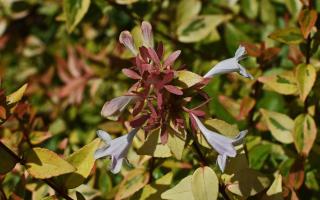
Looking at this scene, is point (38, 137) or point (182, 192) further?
point (38, 137)

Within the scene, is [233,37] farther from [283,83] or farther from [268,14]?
[283,83]

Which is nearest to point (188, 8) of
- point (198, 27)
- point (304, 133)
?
point (198, 27)

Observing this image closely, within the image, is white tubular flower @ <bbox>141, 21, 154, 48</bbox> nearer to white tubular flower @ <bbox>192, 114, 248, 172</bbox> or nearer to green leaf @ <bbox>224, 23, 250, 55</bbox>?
white tubular flower @ <bbox>192, 114, 248, 172</bbox>

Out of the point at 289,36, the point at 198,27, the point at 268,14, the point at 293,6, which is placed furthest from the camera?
the point at 268,14

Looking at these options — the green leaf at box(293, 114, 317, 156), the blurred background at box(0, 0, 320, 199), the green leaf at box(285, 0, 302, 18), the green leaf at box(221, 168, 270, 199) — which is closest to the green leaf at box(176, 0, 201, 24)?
the blurred background at box(0, 0, 320, 199)

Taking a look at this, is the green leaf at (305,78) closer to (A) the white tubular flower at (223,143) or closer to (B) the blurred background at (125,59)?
(B) the blurred background at (125,59)

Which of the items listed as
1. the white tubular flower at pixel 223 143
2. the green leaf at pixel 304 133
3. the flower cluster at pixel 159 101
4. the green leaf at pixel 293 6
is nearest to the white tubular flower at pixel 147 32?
the flower cluster at pixel 159 101
